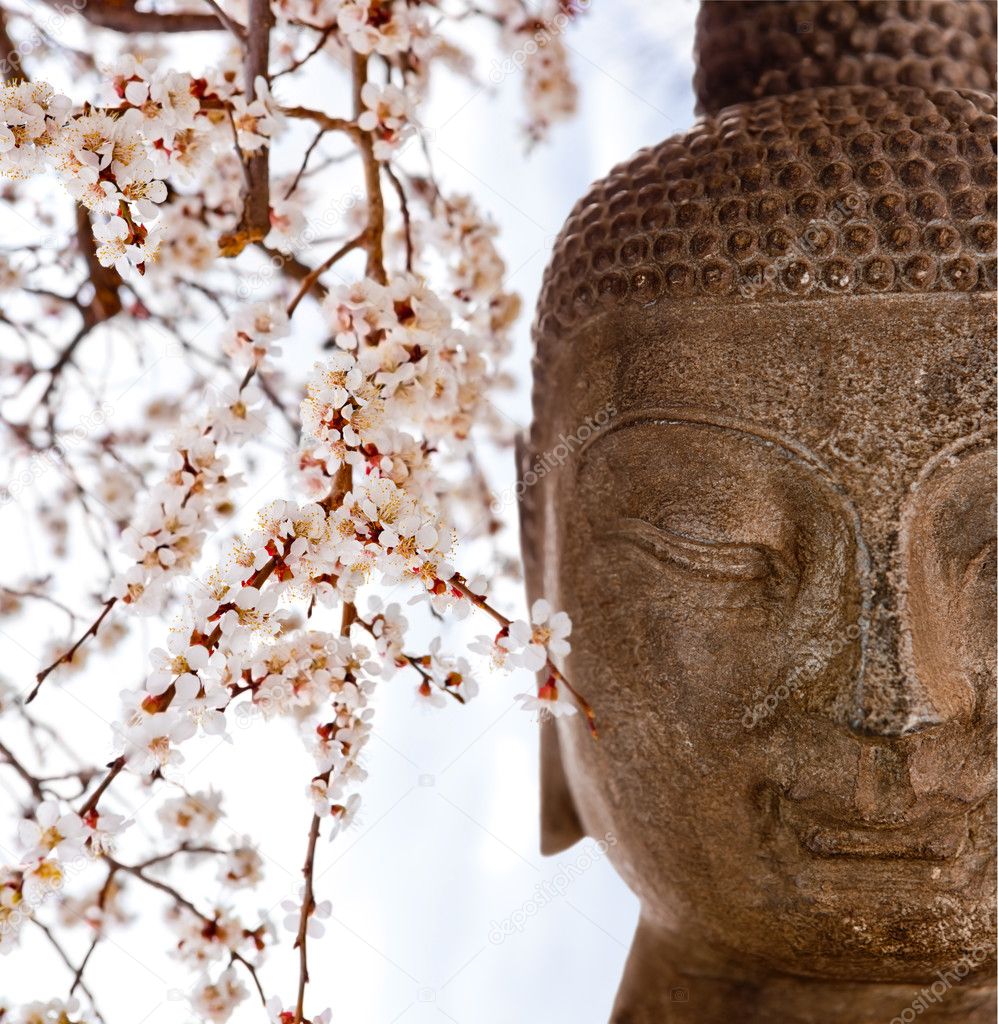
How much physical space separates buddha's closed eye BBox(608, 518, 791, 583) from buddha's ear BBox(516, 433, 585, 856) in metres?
0.33

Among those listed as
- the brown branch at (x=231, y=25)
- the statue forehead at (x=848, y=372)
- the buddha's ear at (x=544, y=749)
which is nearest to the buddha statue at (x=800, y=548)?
the statue forehead at (x=848, y=372)

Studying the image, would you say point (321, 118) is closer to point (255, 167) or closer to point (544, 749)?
point (255, 167)

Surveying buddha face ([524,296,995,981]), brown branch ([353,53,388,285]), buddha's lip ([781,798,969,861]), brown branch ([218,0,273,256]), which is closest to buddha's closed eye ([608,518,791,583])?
buddha face ([524,296,995,981])

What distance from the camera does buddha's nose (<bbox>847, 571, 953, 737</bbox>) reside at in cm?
122

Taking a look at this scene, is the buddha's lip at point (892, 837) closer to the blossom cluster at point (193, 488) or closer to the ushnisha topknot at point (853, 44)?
the blossom cluster at point (193, 488)

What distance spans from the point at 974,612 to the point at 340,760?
70 centimetres

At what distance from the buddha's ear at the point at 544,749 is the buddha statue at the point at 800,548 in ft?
0.66

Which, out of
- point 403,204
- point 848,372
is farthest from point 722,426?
point 403,204

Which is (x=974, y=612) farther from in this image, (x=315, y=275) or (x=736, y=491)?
(x=315, y=275)

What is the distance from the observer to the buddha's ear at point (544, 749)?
166 centimetres

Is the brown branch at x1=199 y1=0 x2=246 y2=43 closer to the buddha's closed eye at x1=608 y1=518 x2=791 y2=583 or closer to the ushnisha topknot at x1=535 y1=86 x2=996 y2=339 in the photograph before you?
the ushnisha topknot at x1=535 y1=86 x2=996 y2=339

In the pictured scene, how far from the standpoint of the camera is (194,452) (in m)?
1.23

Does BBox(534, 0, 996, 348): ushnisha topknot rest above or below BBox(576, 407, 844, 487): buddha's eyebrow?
above

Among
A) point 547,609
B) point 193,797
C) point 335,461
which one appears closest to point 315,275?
point 335,461
